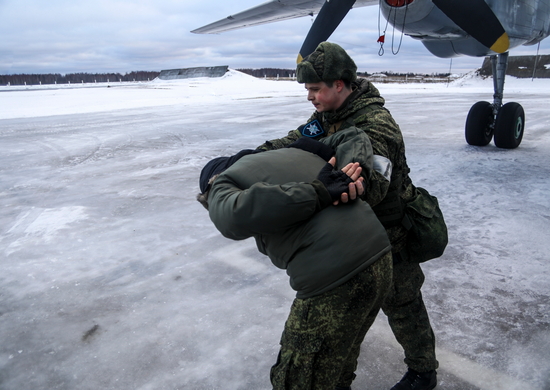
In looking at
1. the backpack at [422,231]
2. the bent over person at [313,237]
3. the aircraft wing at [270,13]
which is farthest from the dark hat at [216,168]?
the aircraft wing at [270,13]

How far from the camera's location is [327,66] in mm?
1678

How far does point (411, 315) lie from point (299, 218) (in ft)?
3.36

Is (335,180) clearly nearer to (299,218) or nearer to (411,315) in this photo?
(299,218)

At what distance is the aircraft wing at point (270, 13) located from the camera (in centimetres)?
888

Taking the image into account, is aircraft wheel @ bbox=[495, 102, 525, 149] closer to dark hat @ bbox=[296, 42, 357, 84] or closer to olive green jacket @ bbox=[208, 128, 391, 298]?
dark hat @ bbox=[296, 42, 357, 84]

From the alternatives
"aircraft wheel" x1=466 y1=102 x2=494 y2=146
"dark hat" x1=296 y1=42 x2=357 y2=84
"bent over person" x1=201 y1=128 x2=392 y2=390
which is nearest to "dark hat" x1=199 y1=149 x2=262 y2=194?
"bent over person" x1=201 y1=128 x2=392 y2=390

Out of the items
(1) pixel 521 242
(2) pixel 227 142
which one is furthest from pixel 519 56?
(1) pixel 521 242

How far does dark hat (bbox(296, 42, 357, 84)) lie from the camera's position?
168cm

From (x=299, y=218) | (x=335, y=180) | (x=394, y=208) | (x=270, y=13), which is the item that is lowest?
(x=394, y=208)

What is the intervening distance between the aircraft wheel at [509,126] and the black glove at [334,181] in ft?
23.1

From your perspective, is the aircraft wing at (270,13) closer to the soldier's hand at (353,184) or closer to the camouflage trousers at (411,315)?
the camouflage trousers at (411,315)

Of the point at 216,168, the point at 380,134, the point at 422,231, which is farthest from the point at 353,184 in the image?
the point at 422,231

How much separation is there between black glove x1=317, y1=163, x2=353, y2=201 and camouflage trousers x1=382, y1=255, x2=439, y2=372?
0.75 meters

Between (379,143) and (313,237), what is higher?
(379,143)
